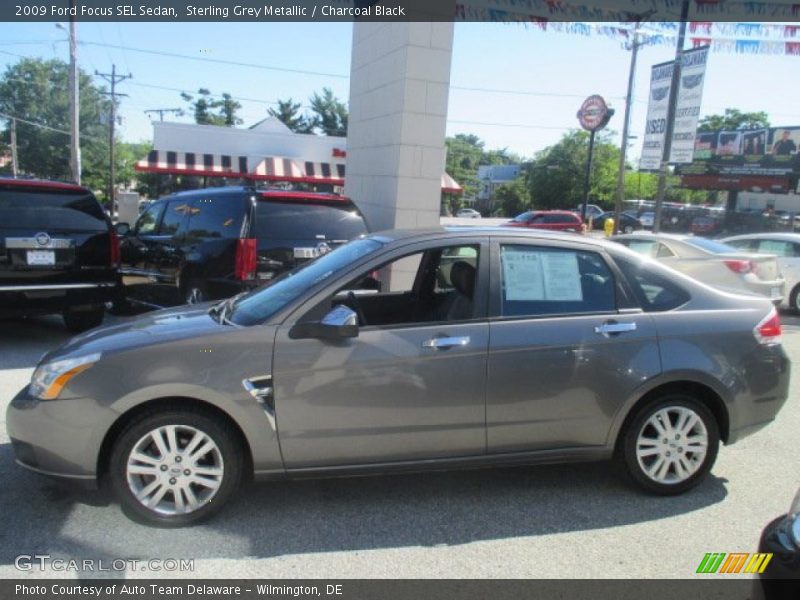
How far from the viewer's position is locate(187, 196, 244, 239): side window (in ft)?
22.0

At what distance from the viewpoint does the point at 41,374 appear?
3.38 metres

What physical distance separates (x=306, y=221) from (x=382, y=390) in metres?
3.76

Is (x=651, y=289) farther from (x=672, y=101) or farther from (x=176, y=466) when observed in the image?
(x=672, y=101)

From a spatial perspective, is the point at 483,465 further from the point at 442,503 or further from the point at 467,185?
the point at 467,185

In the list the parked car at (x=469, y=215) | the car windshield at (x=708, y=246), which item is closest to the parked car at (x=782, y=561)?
the car windshield at (x=708, y=246)

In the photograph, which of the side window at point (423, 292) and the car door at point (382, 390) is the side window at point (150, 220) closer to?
the side window at point (423, 292)

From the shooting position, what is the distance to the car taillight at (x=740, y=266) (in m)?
9.77

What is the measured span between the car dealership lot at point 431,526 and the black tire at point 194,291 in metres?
2.98

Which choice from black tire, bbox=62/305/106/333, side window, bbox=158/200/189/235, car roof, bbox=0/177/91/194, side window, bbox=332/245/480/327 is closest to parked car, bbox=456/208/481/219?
side window, bbox=158/200/189/235

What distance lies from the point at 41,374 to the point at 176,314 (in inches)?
32.5

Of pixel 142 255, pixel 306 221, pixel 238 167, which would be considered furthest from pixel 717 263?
pixel 238 167

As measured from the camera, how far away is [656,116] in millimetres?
14586

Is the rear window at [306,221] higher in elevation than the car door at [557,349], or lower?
higher

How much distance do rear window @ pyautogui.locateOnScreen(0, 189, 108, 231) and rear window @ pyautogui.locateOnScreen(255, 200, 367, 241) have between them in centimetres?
207
